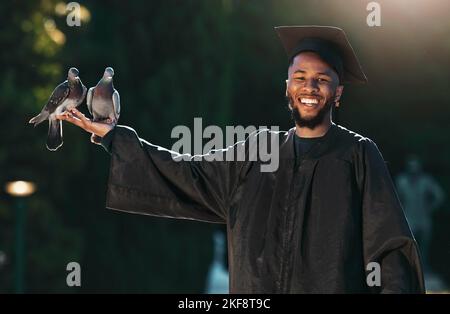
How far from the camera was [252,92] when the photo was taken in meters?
20.8

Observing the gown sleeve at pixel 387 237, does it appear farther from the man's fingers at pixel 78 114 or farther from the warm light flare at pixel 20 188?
the warm light flare at pixel 20 188

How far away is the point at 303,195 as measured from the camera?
6273 millimetres

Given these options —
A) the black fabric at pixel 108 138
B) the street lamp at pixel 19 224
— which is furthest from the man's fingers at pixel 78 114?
the street lamp at pixel 19 224

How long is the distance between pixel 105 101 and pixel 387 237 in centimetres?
148

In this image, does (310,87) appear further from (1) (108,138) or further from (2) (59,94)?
(2) (59,94)

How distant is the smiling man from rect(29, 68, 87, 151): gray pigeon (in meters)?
0.08

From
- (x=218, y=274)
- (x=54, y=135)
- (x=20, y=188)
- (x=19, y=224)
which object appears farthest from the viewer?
(x=218, y=274)

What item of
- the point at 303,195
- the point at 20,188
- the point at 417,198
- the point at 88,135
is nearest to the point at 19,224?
the point at 20,188

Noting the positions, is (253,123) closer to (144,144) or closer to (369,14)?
(369,14)

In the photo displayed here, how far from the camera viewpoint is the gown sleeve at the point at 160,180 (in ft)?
21.3

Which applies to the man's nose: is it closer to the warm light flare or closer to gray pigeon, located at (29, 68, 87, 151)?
gray pigeon, located at (29, 68, 87, 151)

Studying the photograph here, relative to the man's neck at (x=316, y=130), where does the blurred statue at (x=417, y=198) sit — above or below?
above

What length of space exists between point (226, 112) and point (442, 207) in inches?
A: 267
